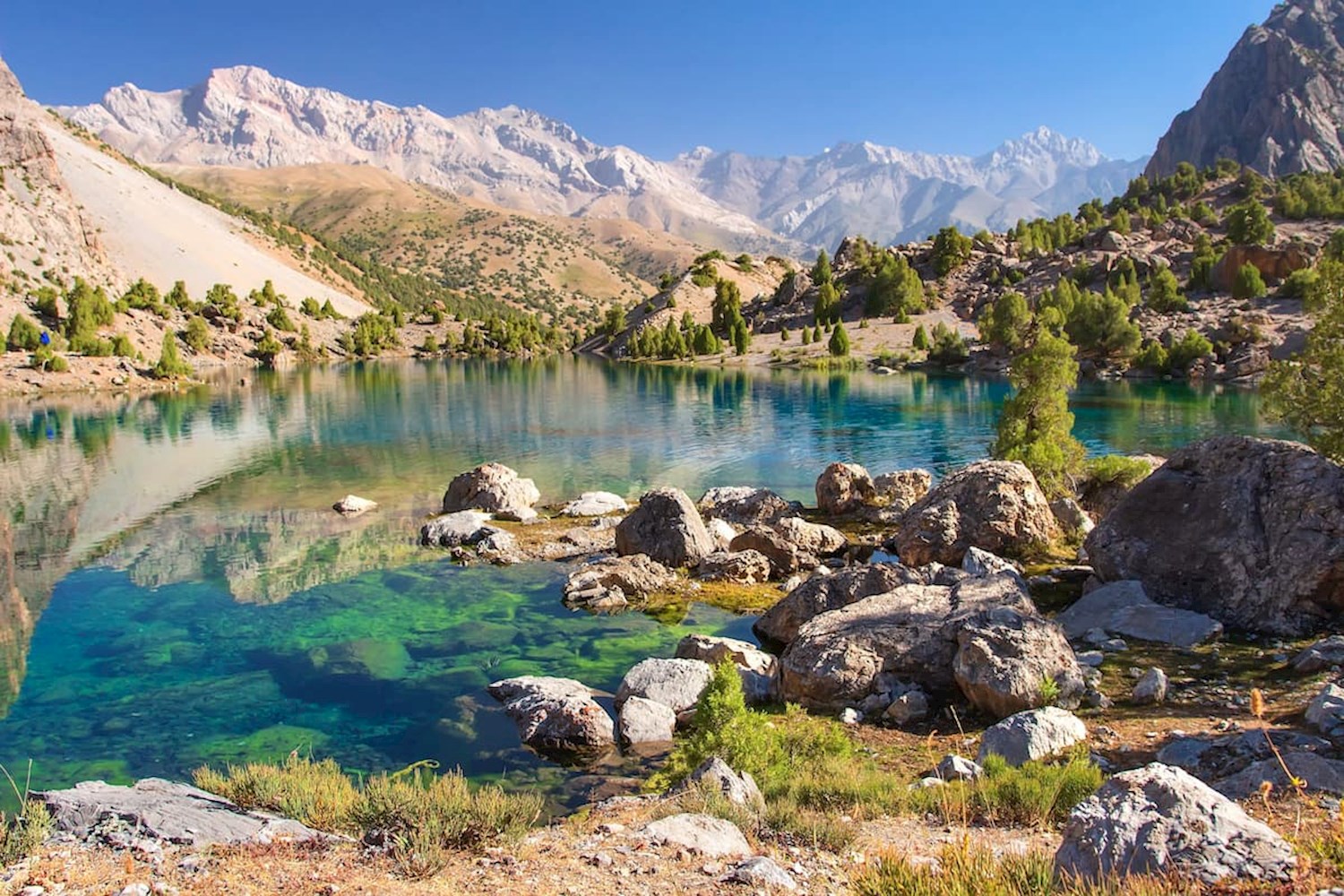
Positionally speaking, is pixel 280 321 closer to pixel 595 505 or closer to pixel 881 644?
pixel 595 505

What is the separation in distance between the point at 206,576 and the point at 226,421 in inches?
1621

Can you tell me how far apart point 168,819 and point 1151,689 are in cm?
1397

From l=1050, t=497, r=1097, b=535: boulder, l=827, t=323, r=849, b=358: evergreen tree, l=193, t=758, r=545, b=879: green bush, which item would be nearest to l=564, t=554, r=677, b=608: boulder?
l=193, t=758, r=545, b=879: green bush

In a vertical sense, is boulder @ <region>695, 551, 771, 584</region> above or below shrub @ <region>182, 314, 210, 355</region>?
below

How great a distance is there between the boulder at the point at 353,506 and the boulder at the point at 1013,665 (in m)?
24.6

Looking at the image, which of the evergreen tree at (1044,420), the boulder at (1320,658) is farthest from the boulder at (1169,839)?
the evergreen tree at (1044,420)

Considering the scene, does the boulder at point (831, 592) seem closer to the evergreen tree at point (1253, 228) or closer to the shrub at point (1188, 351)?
the shrub at point (1188, 351)

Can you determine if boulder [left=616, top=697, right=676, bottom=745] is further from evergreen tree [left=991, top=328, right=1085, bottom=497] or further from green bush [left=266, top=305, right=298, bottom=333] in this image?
green bush [left=266, top=305, right=298, bottom=333]

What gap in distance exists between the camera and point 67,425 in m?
57.6

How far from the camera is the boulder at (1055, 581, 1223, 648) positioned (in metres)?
16.2

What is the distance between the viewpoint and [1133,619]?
17.1 meters

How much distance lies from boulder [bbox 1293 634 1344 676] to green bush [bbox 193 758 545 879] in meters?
12.8

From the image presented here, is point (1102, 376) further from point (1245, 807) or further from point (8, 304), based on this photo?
point (8, 304)

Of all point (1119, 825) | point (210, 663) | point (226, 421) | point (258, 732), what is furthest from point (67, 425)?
point (1119, 825)
